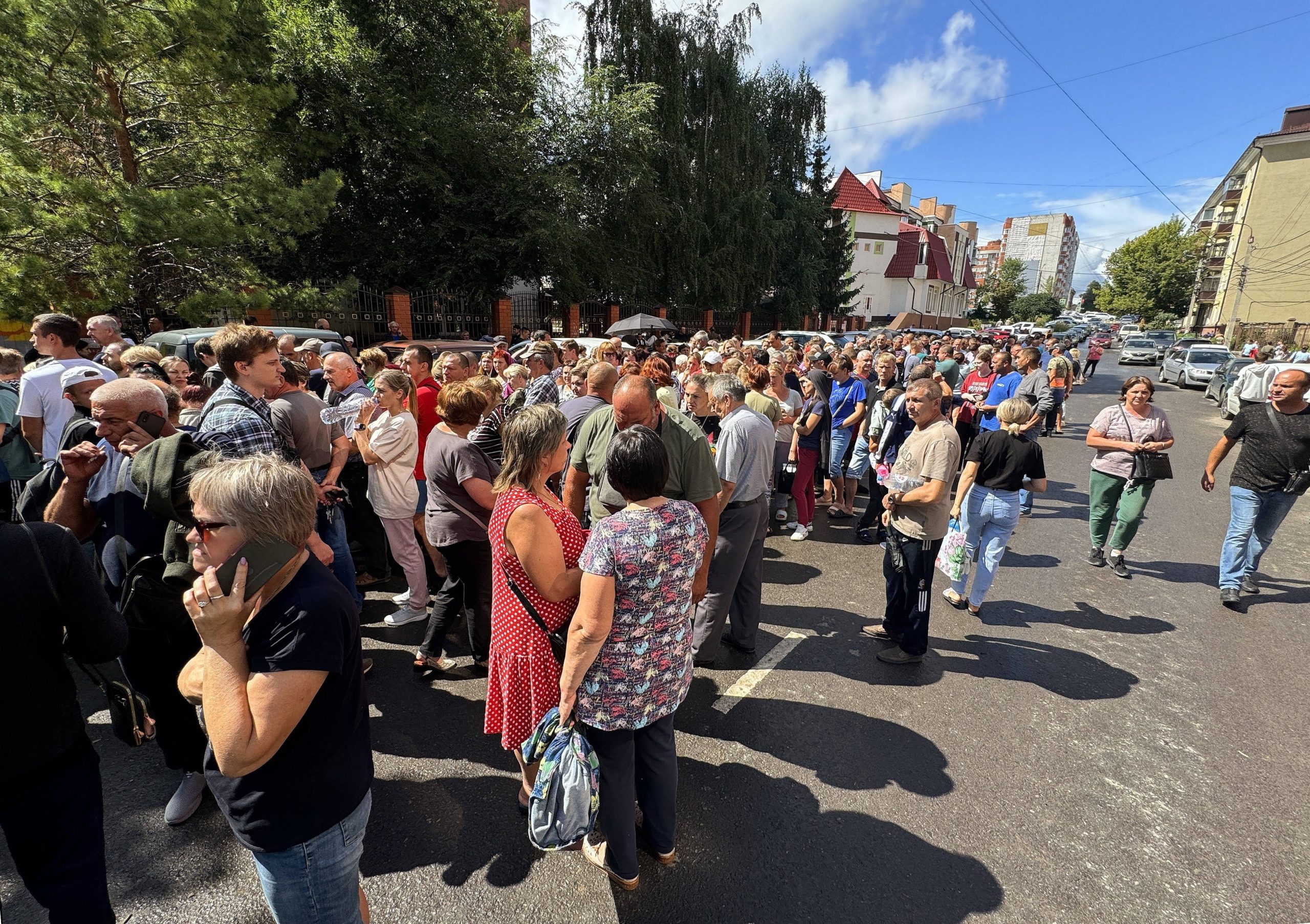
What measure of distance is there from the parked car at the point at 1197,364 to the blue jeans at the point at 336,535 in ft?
85.9

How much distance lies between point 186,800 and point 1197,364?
28637mm

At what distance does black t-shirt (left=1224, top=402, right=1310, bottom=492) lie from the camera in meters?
4.75

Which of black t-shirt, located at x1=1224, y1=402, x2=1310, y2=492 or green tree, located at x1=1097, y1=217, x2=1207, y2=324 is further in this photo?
green tree, located at x1=1097, y1=217, x2=1207, y2=324

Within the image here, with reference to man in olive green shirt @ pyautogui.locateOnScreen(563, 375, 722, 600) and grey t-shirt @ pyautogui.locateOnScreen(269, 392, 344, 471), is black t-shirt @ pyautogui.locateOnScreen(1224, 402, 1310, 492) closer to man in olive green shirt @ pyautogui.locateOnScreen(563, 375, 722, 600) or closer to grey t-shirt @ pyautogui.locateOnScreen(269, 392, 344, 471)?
man in olive green shirt @ pyautogui.locateOnScreen(563, 375, 722, 600)

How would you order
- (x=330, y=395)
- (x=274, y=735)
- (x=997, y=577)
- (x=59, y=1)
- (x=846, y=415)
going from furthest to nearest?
(x=59, y=1) → (x=846, y=415) → (x=997, y=577) → (x=330, y=395) → (x=274, y=735)

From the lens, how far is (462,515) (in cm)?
342

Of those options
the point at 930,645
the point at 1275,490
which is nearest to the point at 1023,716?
the point at 930,645

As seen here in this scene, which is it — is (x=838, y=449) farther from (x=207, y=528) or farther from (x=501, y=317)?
(x=501, y=317)

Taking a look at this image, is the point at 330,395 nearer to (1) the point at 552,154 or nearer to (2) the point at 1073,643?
(2) the point at 1073,643

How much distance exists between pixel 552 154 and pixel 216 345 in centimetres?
1689

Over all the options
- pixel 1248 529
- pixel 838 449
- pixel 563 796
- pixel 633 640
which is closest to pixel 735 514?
pixel 633 640

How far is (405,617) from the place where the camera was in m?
4.50

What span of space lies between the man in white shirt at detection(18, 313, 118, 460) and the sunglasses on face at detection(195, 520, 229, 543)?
370 cm

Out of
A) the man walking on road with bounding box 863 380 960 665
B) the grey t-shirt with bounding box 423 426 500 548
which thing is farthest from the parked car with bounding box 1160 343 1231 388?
the grey t-shirt with bounding box 423 426 500 548
